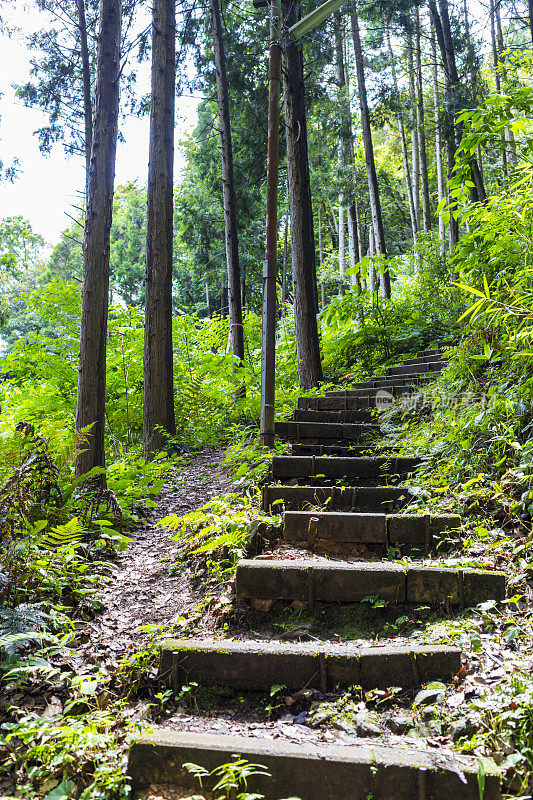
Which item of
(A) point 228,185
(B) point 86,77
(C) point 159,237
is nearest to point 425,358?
(C) point 159,237

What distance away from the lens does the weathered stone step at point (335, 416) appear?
20.2 ft

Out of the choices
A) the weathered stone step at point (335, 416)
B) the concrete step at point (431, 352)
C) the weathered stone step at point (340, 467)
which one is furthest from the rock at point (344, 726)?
the concrete step at point (431, 352)

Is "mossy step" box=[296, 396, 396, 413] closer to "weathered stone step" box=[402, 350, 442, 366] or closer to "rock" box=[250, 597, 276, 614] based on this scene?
"weathered stone step" box=[402, 350, 442, 366]

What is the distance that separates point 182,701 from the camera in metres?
2.44

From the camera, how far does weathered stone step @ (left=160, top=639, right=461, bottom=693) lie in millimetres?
2375

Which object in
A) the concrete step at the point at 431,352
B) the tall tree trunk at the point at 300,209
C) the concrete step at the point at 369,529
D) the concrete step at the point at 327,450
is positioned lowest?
the concrete step at the point at 369,529

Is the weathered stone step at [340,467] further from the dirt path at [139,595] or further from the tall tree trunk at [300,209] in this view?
the tall tree trunk at [300,209]

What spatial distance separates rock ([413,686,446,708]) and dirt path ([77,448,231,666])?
4.52 ft

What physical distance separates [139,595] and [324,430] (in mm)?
2759

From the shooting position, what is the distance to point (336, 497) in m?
4.13

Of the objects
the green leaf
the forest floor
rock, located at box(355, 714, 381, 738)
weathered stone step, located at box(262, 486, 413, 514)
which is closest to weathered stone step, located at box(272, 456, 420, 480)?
weathered stone step, located at box(262, 486, 413, 514)

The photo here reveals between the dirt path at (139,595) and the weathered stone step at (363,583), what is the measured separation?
0.50 metres

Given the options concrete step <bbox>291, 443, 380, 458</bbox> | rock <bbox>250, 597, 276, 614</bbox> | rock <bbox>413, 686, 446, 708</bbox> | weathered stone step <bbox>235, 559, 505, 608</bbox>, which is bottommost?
rock <bbox>413, 686, 446, 708</bbox>

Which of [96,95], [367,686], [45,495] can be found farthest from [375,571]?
[96,95]
